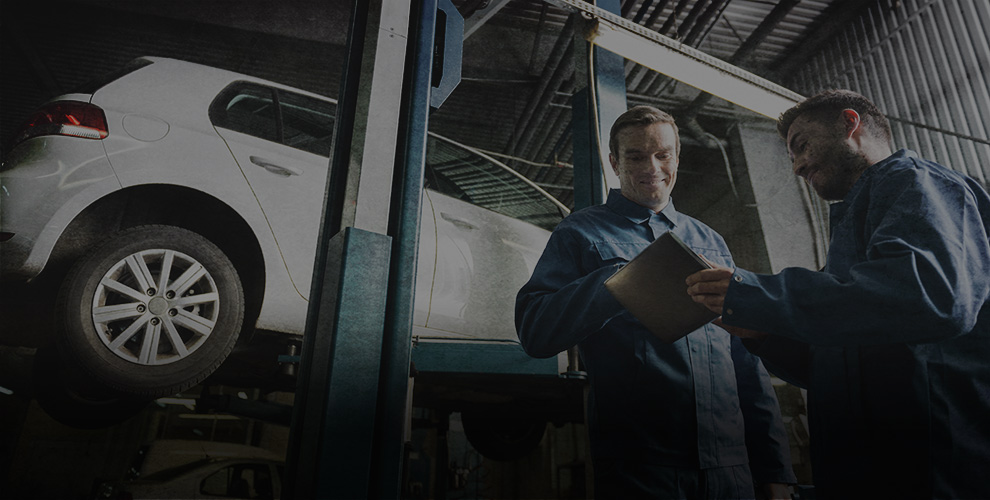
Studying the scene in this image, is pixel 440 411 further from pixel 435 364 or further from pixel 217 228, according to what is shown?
pixel 217 228

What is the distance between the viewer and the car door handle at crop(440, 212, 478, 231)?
2441 millimetres

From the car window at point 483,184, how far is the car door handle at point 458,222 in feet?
0.47

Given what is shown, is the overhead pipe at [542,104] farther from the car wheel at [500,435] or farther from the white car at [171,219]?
the car wheel at [500,435]

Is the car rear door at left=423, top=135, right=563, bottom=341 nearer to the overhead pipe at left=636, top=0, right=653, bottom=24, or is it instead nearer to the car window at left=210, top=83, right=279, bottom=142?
the car window at left=210, top=83, right=279, bottom=142

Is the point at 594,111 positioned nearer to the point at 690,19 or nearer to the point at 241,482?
the point at 690,19

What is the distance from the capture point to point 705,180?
4973mm

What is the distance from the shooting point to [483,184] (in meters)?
→ 2.81

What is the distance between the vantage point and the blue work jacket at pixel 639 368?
41.6 inches

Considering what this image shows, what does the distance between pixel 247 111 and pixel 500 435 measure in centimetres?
272

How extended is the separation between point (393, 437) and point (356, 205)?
460mm

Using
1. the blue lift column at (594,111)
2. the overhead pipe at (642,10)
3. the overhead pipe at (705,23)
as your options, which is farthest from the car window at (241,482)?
the overhead pipe at (705,23)

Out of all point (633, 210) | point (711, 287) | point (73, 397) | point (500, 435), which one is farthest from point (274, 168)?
point (500, 435)

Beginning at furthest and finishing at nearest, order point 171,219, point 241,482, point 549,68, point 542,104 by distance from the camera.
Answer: point 542,104 → point 549,68 → point 241,482 → point 171,219

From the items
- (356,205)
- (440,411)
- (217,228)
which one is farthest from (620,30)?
(440,411)
